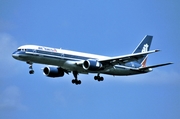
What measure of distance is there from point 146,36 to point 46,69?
19.6 m

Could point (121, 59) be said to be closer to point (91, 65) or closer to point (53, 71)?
point (91, 65)

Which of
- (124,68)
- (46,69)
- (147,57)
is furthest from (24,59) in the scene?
(147,57)

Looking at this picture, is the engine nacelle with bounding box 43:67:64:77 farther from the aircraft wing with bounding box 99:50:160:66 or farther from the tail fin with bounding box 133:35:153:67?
the tail fin with bounding box 133:35:153:67

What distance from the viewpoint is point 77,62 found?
80562 mm

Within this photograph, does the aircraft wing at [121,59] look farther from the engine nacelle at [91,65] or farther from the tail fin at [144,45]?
the tail fin at [144,45]

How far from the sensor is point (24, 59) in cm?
7838

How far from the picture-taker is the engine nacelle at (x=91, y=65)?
80062mm

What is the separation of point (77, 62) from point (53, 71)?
708cm

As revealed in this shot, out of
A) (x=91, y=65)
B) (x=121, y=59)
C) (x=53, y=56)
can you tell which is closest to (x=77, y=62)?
(x=91, y=65)

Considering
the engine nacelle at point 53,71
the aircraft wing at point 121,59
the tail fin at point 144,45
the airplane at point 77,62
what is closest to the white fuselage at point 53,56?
the airplane at point 77,62

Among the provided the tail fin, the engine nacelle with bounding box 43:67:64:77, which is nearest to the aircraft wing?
the engine nacelle with bounding box 43:67:64:77

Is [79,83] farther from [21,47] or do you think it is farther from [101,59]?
[21,47]

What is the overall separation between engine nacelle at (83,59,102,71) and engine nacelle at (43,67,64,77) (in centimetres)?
749

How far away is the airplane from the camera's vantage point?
78.4m
